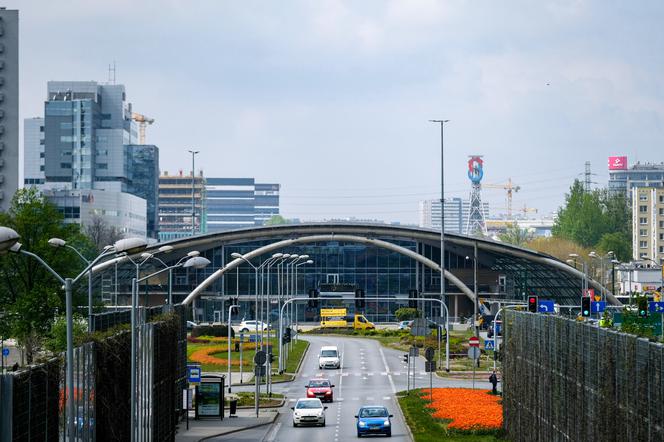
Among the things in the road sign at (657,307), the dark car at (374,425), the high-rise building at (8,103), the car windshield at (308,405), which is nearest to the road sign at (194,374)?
the car windshield at (308,405)

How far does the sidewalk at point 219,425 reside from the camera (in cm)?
5431

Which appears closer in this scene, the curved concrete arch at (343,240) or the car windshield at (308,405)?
the car windshield at (308,405)

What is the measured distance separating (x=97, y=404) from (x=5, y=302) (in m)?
58.1

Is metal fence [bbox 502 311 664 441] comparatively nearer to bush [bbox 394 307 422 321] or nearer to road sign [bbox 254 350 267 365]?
road sign [bbox 254 350 267 365]

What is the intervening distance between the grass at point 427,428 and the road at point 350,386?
0.54 meters

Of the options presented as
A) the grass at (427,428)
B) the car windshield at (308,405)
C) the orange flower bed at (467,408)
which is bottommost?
the grass at (427,428)

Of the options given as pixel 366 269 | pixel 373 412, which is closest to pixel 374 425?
pixel 373 412

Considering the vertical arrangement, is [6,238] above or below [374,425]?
above

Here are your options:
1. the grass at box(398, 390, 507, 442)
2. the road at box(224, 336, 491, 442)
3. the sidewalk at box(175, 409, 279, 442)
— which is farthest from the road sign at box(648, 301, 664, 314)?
the sidewalk at box(175, 409, 279, 442)

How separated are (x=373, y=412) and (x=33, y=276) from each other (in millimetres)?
39652

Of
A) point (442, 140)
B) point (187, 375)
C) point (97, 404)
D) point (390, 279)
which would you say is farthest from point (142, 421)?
point (390, 279)

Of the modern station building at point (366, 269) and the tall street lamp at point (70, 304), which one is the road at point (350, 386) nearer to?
the modern station building at point (366, 269)

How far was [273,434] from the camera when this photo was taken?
55.8 meters

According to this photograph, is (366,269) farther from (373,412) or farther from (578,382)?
(578,382)
